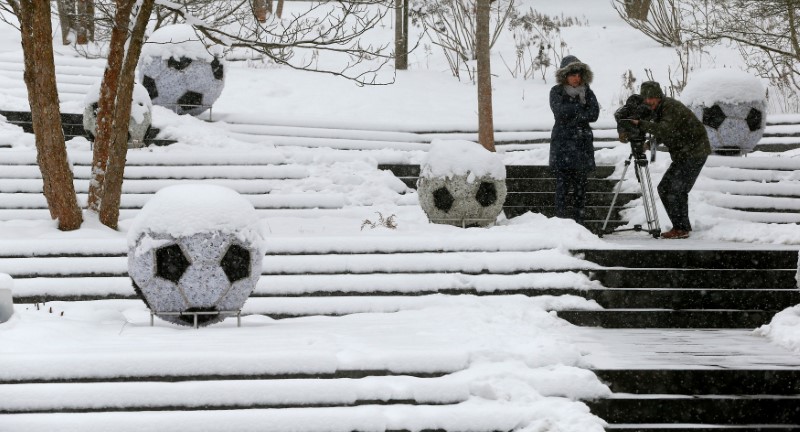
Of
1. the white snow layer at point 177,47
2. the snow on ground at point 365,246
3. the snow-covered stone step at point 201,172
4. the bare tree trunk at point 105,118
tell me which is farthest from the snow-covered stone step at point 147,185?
the white snow layer at point 177,47

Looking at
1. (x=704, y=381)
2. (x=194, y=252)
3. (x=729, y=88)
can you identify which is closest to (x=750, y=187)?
(x=729, y=88)

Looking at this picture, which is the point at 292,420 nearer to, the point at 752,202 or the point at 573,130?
the point at 573,130

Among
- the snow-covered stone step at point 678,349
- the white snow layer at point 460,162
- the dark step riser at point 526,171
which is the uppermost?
the white snow layer at point 460,162

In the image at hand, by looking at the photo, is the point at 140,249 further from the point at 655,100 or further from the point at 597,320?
the point at 655,100

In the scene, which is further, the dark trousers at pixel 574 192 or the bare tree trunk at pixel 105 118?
the dark trousers at pixel 574 192

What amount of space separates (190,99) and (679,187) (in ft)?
23.7

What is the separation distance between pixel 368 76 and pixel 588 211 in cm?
917

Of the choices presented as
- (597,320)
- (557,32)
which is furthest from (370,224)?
(557,32)

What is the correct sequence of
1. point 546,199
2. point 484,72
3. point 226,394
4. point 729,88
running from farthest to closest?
point 484,72 → point 729,88 → point 546,199 → point 226,394

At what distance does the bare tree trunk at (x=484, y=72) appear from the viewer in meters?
13.3

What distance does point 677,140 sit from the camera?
1015cm

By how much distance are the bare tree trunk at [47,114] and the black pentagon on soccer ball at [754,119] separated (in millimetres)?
8552

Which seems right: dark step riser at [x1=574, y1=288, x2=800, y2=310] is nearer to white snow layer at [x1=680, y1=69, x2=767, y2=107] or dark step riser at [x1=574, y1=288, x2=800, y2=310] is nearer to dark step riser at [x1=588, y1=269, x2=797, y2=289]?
dark step riser at [x1=588, y1=269, x2=797, y2=289]

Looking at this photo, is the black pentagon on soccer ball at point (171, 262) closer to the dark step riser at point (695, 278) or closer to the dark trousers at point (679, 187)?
the dark step riser at point (695, 278)
